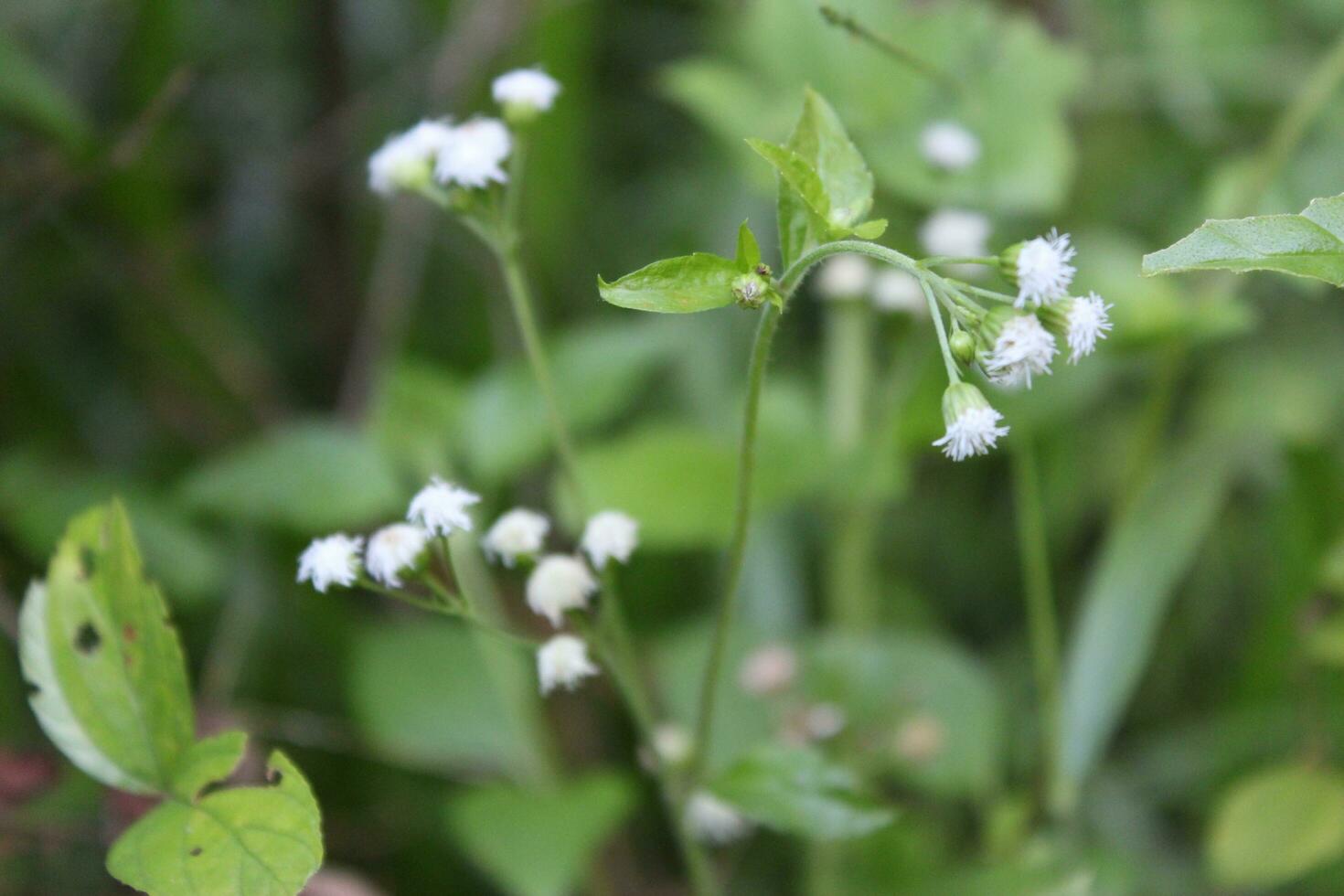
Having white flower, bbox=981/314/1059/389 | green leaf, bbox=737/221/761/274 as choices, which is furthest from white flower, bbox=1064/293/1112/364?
green leaf, bbox=737/221/761/274

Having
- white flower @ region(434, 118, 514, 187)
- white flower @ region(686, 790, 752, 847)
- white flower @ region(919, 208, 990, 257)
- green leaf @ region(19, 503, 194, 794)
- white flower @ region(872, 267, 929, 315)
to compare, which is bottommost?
green leaf @ region(19, 503, 194, 794)

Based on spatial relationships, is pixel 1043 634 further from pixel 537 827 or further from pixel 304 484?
pixel 304 484

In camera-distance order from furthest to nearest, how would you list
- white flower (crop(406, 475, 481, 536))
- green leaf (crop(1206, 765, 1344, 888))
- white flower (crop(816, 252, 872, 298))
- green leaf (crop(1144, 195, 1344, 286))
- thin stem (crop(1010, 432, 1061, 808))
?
white flower (crop(816, 252, 872, 298)) → thin stem (crop(1010, 432, 1061, 808)) → green leaf (crop(1206, 765, 1344, 888)) → white flower (crop(406, 475, 481, 536)) → green leaf (crop(1144, 195, 1344, 286))

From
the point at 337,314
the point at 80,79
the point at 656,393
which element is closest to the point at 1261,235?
the point at 656,393

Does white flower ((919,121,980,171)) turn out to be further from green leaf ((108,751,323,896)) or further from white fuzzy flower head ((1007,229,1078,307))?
green leaf ((108,751,323,896))

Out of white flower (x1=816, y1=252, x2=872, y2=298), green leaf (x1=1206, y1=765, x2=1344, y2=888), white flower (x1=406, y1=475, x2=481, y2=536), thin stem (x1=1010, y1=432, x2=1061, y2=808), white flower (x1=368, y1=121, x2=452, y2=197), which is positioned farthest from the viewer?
white flower (x1=816, y1=252, x2=872, y2=298)

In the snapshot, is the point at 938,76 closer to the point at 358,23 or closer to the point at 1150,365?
the point at 1150,365

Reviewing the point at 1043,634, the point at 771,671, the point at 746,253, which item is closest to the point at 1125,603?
the point at 1043,634
